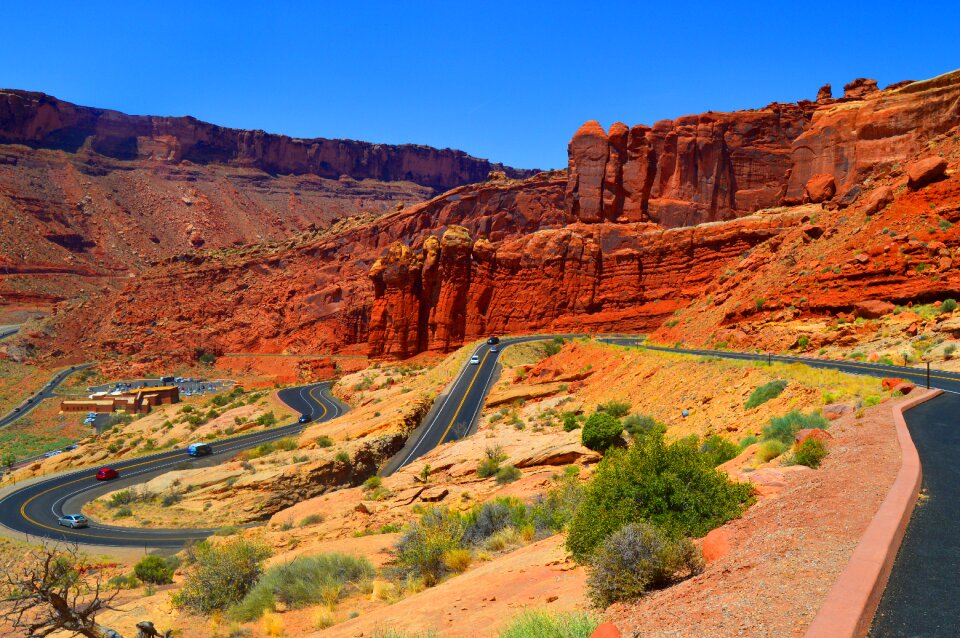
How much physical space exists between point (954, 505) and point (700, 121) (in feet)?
214

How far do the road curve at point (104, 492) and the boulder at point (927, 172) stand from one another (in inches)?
1498

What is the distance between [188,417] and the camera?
54844mm

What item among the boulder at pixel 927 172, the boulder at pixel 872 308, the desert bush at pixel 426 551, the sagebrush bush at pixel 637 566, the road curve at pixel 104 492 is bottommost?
the road curve at pixel 104 492

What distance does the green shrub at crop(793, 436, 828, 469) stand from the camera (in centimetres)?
1078

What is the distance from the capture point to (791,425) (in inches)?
575

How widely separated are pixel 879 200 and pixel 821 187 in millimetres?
20088

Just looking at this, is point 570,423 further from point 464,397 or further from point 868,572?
point 868,572

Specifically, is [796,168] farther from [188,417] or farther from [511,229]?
[188,417]

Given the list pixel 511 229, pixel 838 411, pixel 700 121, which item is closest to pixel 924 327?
pixel 838 411

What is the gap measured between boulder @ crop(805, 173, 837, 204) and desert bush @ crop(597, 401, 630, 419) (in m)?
36.3

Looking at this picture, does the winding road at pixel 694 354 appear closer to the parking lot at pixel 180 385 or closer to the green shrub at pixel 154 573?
the green shrub at pixel 154 573

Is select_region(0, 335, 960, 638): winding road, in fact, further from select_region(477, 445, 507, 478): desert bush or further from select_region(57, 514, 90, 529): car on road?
select_region(477, 445, 507, 478): desert bush

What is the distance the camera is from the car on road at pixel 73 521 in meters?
30.5

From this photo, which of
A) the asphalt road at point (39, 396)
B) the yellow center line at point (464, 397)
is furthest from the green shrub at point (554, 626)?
the asphalt road at point (39, 396)
